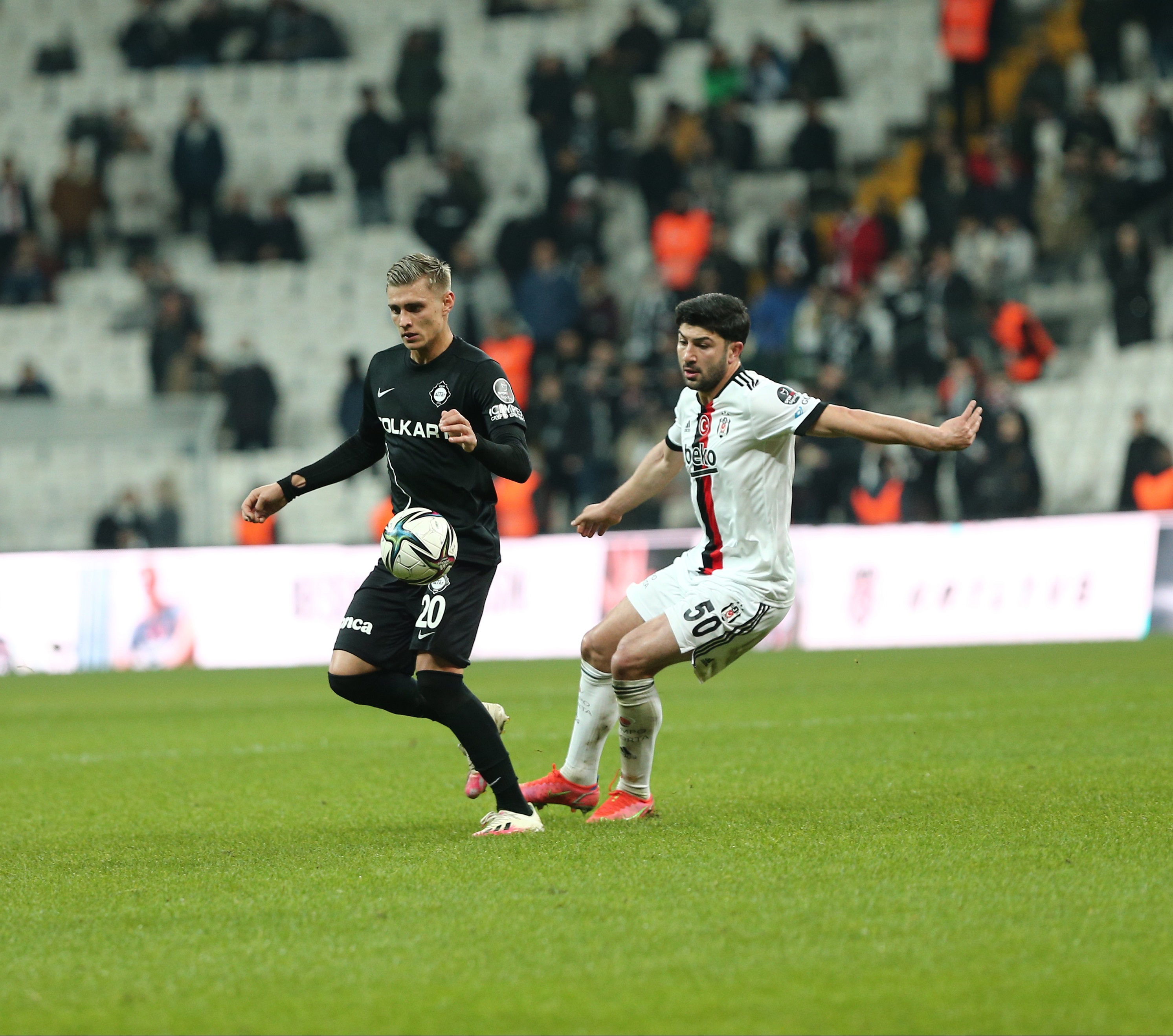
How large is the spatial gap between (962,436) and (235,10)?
69.3ft

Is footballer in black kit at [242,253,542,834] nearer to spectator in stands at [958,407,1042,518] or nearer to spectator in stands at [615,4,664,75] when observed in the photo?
spectator in stands at [958,407,1042,518]

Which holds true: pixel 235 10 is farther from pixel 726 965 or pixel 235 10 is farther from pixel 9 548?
pixel 726 965

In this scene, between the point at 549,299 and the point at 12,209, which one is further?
the point at 12,209

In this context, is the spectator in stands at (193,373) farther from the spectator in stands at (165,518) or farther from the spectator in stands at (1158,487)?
the spectator in stands at (1158,487)

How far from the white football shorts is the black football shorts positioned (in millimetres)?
647

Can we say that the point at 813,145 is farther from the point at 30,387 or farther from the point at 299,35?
the point at 30,387

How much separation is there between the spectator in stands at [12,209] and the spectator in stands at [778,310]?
9.61m

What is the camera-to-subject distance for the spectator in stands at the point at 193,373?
19.4 meters

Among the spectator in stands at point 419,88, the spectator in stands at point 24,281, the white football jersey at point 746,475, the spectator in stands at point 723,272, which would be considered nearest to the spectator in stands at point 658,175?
the spectator in stands at point 723,272

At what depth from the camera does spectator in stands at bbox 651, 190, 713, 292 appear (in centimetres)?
1950

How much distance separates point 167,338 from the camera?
19.8 m

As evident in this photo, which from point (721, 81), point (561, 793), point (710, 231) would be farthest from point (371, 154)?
point (561, 793)

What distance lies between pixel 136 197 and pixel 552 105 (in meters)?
5.71

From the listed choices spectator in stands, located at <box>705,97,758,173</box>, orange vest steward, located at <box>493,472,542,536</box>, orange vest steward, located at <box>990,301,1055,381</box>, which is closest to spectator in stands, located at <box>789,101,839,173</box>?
spectator in stands, located at <box>705,97,758,173</box>
